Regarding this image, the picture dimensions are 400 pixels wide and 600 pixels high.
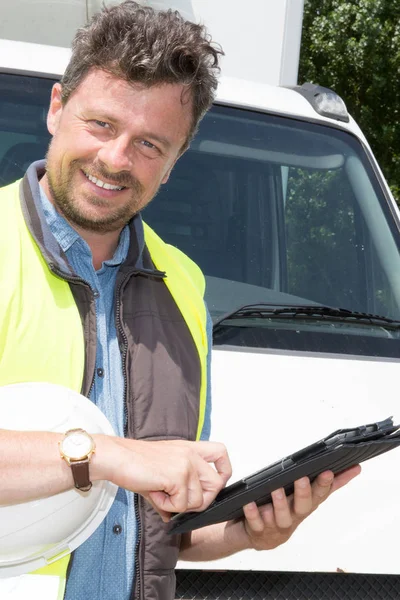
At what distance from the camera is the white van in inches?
104

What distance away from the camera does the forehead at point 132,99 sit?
91.8 inches

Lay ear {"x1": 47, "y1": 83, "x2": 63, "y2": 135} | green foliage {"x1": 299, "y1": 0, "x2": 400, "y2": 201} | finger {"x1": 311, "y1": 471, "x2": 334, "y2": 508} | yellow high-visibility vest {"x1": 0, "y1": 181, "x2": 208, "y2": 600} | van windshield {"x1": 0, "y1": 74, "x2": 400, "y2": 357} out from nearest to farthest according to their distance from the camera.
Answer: yellow high-visibility vest {"x1": 0, "y1": 181, "x2": 208, "y2": 600}
finger {"x1": 311, "y1": 471, "x2": 334, "y2": 508}
ear {"x1": 47, "y1": 83, "x2": 63, "y2": 135}
van windshield {"x1": 0, "y1": 74, "x2": 400, "y2": 357}
green foliage {"x1": 299, "y1": 0, "x2": 400, "y2": 201}

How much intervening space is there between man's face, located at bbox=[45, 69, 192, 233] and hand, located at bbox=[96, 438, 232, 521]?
25.6 inches

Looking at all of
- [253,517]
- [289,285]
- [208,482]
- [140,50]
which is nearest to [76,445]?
[208,482]

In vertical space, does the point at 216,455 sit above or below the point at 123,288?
below

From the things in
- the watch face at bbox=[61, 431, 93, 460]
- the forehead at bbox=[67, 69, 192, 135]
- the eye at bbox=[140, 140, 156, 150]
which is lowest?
the watch face at bbox=[61, 431, 93, 460]

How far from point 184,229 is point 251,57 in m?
1.40

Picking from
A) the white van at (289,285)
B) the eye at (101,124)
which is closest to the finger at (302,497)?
the white van at (289,285)

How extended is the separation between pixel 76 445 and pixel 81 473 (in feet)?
0.16

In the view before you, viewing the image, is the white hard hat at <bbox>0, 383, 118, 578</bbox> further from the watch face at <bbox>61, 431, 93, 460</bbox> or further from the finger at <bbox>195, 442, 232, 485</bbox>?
the finger at <bbox>195, 442, 232, 485</bbox>

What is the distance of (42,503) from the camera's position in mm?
1825

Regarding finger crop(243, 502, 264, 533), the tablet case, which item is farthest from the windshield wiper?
the tablet case

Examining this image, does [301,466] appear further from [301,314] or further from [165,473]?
[301,314]

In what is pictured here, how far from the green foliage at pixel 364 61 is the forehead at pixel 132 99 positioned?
16.3 metres
